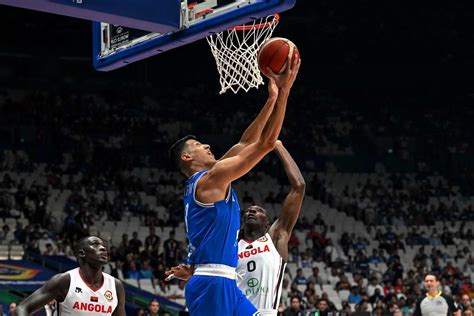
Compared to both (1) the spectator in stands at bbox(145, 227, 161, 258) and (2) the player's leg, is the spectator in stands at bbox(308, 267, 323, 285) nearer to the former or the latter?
(1) the spectator in stands at bbox(145, 227, 161, 258)

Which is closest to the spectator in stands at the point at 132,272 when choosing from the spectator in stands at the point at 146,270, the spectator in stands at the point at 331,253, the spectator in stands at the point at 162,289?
the spectator in stands at the point at 146,270

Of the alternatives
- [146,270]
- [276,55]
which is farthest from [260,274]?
[146,270]

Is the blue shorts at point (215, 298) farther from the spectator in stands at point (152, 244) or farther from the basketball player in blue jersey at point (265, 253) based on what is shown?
the spectator in stands at point (152, 244)

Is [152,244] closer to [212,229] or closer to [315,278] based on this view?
A: [315,278]

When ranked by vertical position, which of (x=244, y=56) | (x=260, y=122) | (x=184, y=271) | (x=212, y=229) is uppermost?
(x=244, y=56)

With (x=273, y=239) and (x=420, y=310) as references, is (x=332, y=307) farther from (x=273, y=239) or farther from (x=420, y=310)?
(x=273, y=239)

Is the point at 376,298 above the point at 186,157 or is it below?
below

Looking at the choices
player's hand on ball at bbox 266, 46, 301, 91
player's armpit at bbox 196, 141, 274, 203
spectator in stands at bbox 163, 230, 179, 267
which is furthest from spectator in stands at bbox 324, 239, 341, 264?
player's hand on ball at bbox 266, 46, 301, 91

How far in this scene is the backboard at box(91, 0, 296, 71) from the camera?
623 centimetres

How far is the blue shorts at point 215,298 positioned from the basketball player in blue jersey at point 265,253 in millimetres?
1791

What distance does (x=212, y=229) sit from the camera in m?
5.00

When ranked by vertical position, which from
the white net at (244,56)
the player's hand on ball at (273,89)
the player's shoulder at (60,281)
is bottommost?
the player's shoulder at (60,281)

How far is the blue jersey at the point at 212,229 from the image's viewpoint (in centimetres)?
500

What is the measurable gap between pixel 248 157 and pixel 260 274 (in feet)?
7.34
